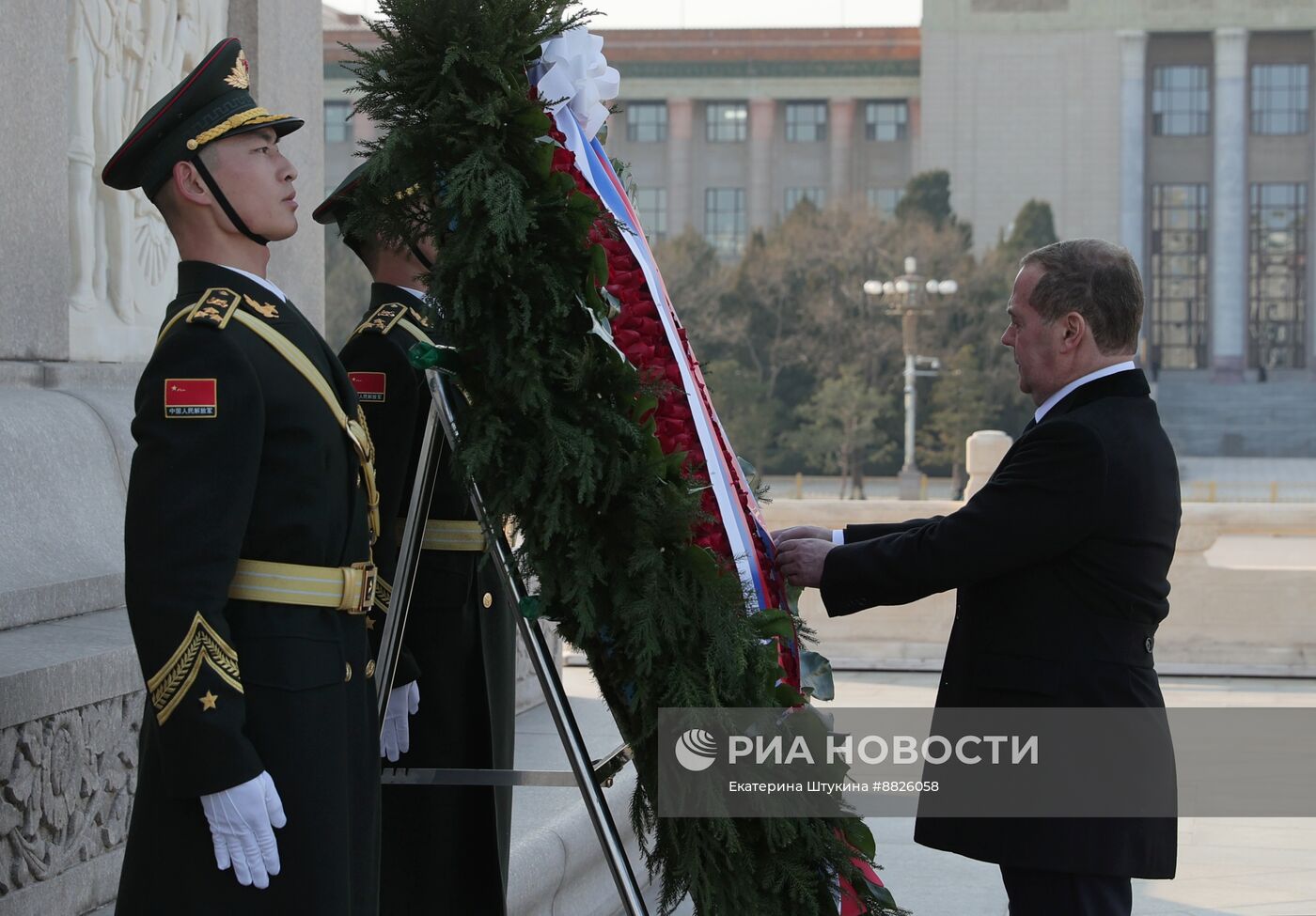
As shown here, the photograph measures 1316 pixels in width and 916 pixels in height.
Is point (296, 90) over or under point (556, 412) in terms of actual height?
over

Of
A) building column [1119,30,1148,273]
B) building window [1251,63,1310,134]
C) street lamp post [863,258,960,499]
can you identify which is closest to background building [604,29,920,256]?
building column [1119,30,1148,273]

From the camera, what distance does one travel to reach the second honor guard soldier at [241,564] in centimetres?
209

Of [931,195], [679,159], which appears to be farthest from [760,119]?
[931,195]

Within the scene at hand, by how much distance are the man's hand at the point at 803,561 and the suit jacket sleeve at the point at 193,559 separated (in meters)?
1.02

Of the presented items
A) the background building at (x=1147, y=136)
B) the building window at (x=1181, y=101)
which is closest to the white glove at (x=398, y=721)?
the background building at (x=1147, y=136)

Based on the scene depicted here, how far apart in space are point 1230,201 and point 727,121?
17.1 metres

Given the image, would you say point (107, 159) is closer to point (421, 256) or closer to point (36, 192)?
point (36, 192)

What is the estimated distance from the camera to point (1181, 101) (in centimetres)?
5294

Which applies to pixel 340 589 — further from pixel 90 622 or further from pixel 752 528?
pixel 90 622

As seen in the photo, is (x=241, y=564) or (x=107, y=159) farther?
(x=107, y=159)

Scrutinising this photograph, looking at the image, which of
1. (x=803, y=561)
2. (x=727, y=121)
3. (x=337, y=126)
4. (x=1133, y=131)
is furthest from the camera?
(x=727, y=121)

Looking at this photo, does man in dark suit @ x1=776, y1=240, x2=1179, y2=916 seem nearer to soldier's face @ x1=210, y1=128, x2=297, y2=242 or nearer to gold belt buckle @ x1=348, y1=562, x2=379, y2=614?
gold belt buckle @ x1=348, y1=562, x2=379, y2=614

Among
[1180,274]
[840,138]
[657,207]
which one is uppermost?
[840,138]

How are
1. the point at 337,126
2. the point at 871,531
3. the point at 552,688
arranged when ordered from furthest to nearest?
1. the point at 337,126
2. the point at 871,531
3. the point at 552,688
